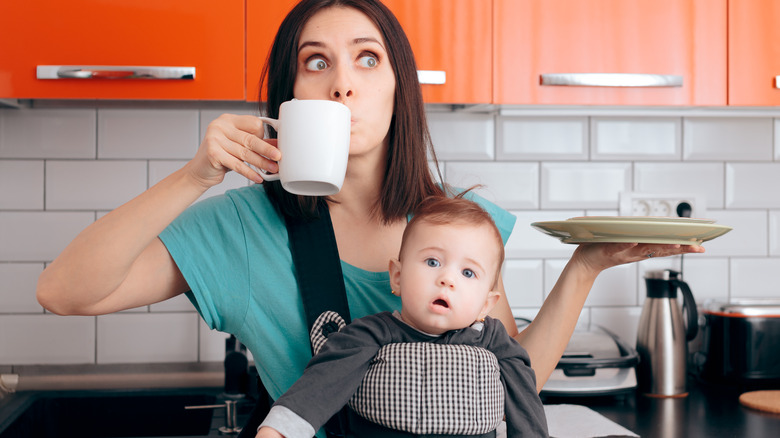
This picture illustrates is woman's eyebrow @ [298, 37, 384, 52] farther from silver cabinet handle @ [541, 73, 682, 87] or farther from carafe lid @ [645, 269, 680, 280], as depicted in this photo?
carafe lid @ [645, 269, 680, 280]

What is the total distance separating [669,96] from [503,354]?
2.89 ft

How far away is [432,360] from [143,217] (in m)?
0.42

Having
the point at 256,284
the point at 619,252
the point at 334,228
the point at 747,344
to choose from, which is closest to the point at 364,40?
the point at 334,228

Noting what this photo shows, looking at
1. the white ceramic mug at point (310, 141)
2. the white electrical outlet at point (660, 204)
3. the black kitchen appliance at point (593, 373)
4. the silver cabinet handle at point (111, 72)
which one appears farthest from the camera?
the white electrical outlet at point (660, 204)

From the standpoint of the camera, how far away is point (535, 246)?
188 centimetres

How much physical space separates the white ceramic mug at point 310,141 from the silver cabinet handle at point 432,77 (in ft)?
2.14

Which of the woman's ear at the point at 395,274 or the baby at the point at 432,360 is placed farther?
the woman's ear at the point at 395,274

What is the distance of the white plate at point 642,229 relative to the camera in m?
0.95

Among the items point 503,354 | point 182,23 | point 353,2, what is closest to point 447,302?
point 503,354

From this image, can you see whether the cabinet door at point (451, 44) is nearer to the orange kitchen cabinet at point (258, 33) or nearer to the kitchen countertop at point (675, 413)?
the orange kitchen cabinet at point (258, 33)

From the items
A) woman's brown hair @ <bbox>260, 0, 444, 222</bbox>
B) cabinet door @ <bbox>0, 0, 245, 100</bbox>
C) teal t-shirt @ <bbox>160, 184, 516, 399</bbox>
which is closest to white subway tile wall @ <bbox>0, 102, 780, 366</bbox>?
cabinet door @ <bbox>0, 0, 245, 100</bbox>

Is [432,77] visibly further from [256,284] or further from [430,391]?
[430,391]

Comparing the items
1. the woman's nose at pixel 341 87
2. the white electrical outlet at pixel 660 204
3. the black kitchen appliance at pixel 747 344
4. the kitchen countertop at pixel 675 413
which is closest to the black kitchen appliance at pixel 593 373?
the kitchen countertop at pixel 675 413

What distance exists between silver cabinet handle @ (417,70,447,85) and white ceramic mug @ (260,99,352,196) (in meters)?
0.65
